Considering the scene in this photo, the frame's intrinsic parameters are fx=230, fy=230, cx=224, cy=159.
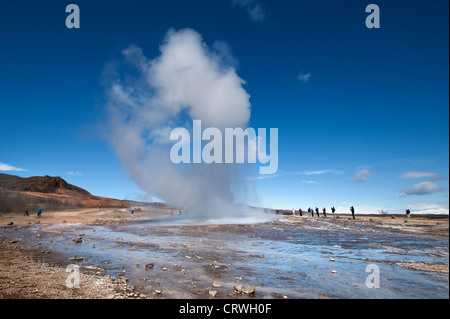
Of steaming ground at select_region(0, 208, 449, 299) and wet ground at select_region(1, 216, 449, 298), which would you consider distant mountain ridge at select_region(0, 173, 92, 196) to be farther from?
wet ground at select_region(1, 216, 449, 298)

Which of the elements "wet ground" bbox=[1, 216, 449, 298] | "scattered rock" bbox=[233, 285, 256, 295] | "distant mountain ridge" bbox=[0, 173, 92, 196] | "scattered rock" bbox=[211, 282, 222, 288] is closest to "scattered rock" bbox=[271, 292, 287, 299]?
"wet ground" bbox=[1, 216, 449, 298]

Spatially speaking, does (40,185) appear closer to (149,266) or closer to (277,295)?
(149,266)

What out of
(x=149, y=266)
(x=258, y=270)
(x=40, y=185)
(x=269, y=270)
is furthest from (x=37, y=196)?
(x=269, y=270)

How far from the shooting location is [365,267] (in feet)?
26.6

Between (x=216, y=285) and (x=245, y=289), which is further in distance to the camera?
(x=216, y=285)

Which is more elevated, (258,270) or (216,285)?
(216,285)

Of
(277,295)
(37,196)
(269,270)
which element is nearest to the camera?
(277,295)

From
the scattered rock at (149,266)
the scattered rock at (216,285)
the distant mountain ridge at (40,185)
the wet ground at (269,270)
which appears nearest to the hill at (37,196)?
the distant mountain ridge at (40,185)

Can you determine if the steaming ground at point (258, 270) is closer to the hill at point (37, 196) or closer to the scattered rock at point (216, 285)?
the scattered rock at point (216, 285)

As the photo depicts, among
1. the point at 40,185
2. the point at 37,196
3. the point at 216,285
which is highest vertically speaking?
the point at 40,185

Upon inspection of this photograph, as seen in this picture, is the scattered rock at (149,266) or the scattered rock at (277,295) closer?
the scattered rock at (277,295)

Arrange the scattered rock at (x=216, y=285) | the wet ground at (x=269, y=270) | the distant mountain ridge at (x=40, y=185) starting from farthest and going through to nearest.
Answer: the distant mountain ridge at (x=40, y=185), the scattered rock at (x=216, y=285), the wet ground at (x=269, y=270)
